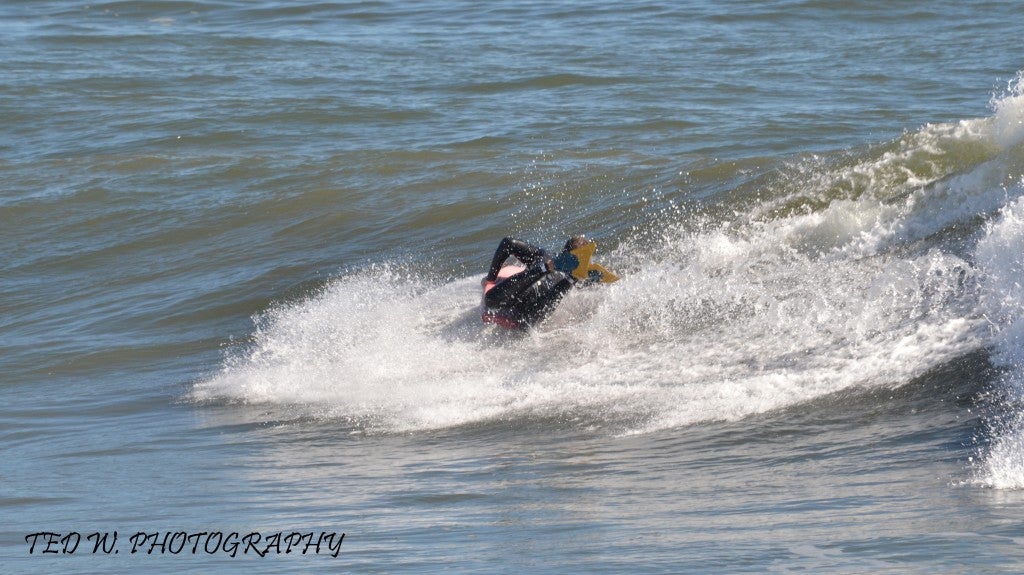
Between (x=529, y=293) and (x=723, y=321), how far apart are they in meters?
1.41

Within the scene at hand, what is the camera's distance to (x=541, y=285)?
30.8 feet

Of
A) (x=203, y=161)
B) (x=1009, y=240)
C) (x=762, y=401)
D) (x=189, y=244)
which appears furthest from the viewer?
(x=203, y=161)

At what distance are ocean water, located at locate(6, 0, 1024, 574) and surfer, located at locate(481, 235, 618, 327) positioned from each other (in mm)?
180

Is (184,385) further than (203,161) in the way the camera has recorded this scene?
No

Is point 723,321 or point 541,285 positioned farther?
point 541,285

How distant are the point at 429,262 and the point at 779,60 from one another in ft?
29.0

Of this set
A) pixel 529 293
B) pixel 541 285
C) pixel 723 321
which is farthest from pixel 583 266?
pixel 723 321

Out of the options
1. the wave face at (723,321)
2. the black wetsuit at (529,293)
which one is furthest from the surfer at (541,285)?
the wave face at (723,321)

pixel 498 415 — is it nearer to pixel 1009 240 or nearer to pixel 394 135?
pixel 1009 240

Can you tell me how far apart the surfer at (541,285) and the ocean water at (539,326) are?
0.18 metres

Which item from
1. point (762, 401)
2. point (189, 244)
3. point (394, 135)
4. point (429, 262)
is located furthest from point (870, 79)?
point (762, 401)

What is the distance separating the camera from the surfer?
9359mm

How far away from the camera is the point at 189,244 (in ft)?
44.1

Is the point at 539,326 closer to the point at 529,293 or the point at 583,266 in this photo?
the point at 529,293
